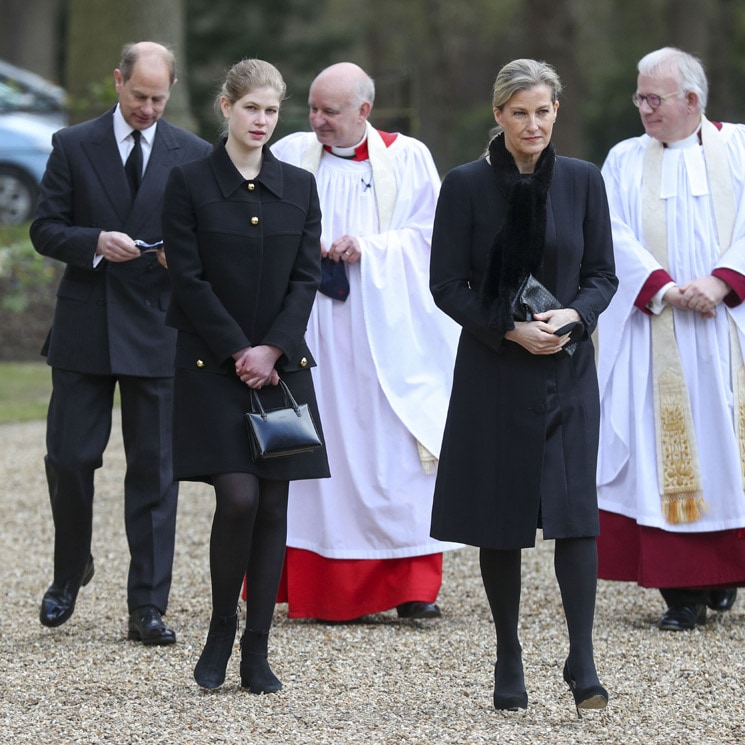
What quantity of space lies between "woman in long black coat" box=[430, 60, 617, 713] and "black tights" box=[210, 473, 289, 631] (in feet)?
1.81

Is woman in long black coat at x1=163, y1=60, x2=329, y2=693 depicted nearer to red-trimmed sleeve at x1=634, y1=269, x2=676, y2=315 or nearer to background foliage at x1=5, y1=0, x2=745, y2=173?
red-trimmed sleeve at x1=634, y1=269, x2=676, y2=315

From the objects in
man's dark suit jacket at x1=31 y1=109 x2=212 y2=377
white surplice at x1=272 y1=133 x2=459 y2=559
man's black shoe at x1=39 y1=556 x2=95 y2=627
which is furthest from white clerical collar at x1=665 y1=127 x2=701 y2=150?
man's black shoe at x1=39 y1=556 x2=95 y2=627

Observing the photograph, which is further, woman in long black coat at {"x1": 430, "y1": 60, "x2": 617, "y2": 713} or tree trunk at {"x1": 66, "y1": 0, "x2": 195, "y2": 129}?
tree trunk at {"x1": 66, "y1": 0, "x2": 195, "y2": 129}

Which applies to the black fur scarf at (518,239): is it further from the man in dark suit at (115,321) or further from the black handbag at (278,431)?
the man in dark suit at (115,321)

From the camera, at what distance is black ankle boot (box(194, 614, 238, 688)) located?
15.1 ft

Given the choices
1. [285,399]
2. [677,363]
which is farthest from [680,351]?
[285,399]

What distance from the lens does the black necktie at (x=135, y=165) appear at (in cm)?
548

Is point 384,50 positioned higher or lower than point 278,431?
higher

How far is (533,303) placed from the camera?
168 inches

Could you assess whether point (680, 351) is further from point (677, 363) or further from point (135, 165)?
point (135, 165)

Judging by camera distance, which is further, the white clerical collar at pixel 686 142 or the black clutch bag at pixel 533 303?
the white clerical collar at pixel 686 142

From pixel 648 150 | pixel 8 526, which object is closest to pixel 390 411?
pixel 648 150

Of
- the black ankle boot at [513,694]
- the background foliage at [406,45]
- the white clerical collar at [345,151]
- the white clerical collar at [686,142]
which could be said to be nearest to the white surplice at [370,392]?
the white clerical collar at [345,151]

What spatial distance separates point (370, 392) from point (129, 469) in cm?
101
